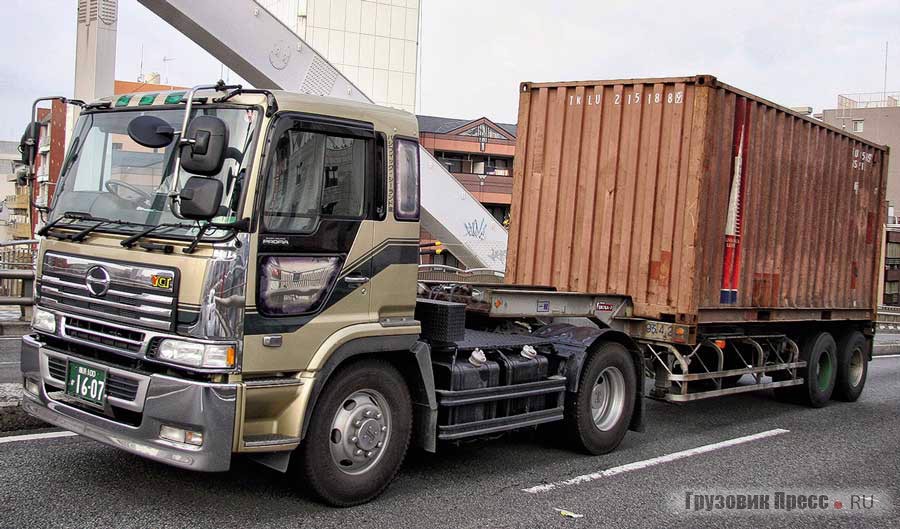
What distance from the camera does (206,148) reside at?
14.5ft

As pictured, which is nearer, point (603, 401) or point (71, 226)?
point (71, 226)

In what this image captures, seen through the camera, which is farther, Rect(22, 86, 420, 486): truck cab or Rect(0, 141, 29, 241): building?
Rect(0, 141, 29, 241): building

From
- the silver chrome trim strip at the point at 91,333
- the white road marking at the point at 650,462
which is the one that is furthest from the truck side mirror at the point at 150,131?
the white road marking at the point at 650,462

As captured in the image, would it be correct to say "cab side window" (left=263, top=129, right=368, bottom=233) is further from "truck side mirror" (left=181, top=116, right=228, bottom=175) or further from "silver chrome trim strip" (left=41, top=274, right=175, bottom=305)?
"silver chrome trim strip" (left=41, top=274, right=175, bottom=305)

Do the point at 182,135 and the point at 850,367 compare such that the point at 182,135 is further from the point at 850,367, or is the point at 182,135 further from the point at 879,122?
the point at 879,122

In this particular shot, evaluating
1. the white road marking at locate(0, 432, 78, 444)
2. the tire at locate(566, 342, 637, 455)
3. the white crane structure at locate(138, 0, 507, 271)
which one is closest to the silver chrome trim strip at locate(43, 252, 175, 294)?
the white road marking at locate(0, 432, 78, 444)

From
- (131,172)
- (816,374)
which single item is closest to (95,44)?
(131,172)

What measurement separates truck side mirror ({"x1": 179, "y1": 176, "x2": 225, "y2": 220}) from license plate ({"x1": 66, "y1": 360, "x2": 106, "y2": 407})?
3.56ft

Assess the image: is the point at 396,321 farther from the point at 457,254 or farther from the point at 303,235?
the point at 457,254

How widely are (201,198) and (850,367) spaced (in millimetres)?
9391

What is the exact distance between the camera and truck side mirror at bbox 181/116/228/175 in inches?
174

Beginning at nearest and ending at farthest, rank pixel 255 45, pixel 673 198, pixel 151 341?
pixel 151 341 < pixel 673 198 < pixel 255 45

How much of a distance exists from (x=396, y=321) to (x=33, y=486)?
7.94 ft

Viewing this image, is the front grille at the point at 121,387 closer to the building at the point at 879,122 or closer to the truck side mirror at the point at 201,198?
the truck side mirror at the point at 201,198
